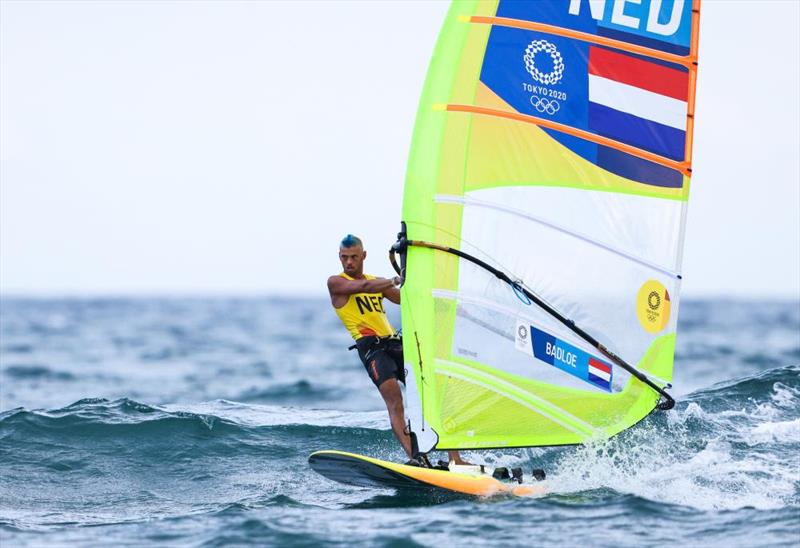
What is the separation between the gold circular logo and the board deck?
130 cm

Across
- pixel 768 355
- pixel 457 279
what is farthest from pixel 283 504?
pixel 768 355

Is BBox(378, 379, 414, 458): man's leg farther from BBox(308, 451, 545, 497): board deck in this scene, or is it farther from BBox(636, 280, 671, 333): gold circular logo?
BBox(636, 280, 671, 333): gold circular logo

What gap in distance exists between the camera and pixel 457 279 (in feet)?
22.8

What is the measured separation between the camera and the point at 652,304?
286 inches

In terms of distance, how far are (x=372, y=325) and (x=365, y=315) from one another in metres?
0.09

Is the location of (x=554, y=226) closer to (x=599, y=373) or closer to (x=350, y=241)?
(x=599, y=373)

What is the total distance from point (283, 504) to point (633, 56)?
12.1 feet

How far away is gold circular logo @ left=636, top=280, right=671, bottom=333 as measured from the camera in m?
7.25

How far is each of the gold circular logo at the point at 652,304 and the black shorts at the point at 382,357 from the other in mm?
1645

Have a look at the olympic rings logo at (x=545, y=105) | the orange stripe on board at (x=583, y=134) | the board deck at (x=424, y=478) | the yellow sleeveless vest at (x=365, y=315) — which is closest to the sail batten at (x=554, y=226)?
the orange stripe on board at (x=583, y=134)

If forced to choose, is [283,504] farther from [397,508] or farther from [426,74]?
[426,74]

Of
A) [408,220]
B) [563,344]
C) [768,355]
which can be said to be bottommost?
[768,355]

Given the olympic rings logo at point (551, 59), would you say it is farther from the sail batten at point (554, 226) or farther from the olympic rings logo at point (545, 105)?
the sail batten at point (554, 226)

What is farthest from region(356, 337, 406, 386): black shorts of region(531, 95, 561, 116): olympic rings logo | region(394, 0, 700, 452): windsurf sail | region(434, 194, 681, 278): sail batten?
region(531, 95, 561, 116): olympic rings logo
